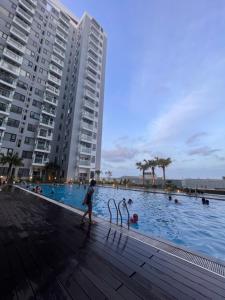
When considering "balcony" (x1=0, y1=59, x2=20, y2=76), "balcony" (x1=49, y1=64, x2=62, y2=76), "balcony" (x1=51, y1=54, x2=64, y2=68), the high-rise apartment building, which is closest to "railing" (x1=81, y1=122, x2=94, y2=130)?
the high-rise apartment building

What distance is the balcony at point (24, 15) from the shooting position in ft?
130

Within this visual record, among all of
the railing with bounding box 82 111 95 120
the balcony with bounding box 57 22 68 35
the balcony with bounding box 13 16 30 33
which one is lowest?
the railing with bounding box 82 111 95 120

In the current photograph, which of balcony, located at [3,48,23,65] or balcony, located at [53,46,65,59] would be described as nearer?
balcony, located at [3,48,23,65]

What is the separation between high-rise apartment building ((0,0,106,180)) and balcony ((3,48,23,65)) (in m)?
0.23

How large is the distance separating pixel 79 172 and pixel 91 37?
151 feet

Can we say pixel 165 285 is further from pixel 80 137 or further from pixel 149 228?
pixel 80 137

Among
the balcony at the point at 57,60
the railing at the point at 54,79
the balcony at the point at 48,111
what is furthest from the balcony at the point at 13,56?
the balcony at the point at 48,111

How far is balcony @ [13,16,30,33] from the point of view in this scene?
38706 mm

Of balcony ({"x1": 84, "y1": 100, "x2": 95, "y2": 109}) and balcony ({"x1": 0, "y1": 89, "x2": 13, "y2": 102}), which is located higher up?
balcony ({"x1": 84, "y1": 100, "x2": 95, "y2": 109})

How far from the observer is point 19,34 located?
3878 cm

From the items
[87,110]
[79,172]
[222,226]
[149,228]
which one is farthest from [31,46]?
[222,226]

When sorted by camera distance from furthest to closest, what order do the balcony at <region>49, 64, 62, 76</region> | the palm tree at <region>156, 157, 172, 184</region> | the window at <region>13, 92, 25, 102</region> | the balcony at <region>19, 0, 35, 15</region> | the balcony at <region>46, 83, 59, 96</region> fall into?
1. the palm tree at <region>156, 157, 172, 184</region>
2. the balcony at <region>49, 64, 62, 76</region>
3. the balcony at <region>46, 83, 59, 96</region>
4. the balcony at <region>19, 0, 35, 15</region>
5. the window at <region>13, 92, 25, 102</region>

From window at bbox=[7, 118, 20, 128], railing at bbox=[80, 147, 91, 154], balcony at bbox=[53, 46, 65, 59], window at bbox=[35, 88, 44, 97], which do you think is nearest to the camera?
window at bbox=[7, 118, 20, 128]

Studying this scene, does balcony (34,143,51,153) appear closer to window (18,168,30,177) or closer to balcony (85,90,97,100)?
window (18,168,30,177)
